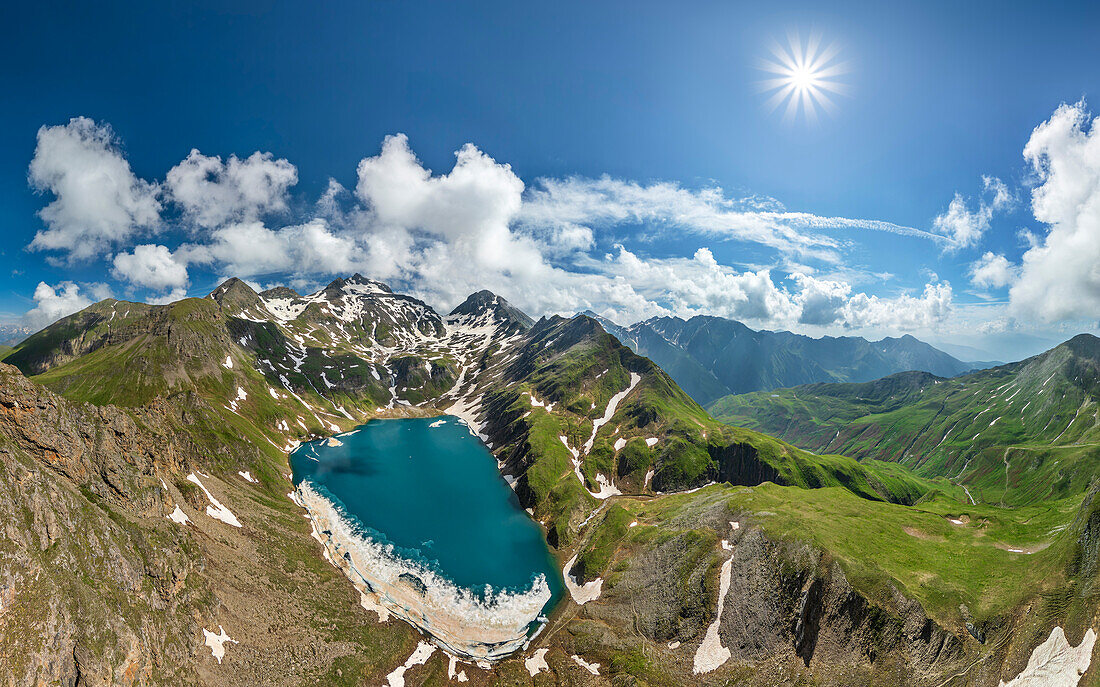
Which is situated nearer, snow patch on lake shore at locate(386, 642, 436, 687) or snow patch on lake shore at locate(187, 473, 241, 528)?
snow patch on lake shore at locate(386, 642, 436, 687)

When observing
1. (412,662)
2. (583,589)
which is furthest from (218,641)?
(583,589)

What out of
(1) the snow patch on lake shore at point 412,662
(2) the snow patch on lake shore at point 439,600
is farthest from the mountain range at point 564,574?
(2) the snow patch on lake shore at point 439,600

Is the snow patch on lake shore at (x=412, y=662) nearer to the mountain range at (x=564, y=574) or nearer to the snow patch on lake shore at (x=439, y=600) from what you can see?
the mountain range at (x=564, y=574)

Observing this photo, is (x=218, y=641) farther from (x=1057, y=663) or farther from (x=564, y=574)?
(x=1057, y=663)

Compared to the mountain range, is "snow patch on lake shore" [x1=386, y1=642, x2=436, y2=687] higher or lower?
lower

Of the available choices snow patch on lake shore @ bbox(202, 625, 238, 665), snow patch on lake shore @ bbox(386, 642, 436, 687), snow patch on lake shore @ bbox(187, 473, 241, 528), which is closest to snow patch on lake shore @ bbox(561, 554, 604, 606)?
snow patch on lake shore @ bbox(386, 642, 436, 687)

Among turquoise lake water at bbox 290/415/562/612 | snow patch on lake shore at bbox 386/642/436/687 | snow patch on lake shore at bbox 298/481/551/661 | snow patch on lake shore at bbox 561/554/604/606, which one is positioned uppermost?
turquoise lake water at bbox 290/415/562/612

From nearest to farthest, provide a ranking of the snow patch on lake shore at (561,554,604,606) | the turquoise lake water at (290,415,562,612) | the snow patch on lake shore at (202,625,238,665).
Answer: the snow patch on lake shore at (202,625,238,665) < the snow patch on lake shore at (561,554,604,606) < the turquoise lake water at (290,415,562,612)

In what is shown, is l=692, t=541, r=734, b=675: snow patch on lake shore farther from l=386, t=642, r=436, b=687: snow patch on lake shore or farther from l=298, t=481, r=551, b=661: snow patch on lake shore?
l=386, t=642, r=436, b=687: snow patch on lake shore
